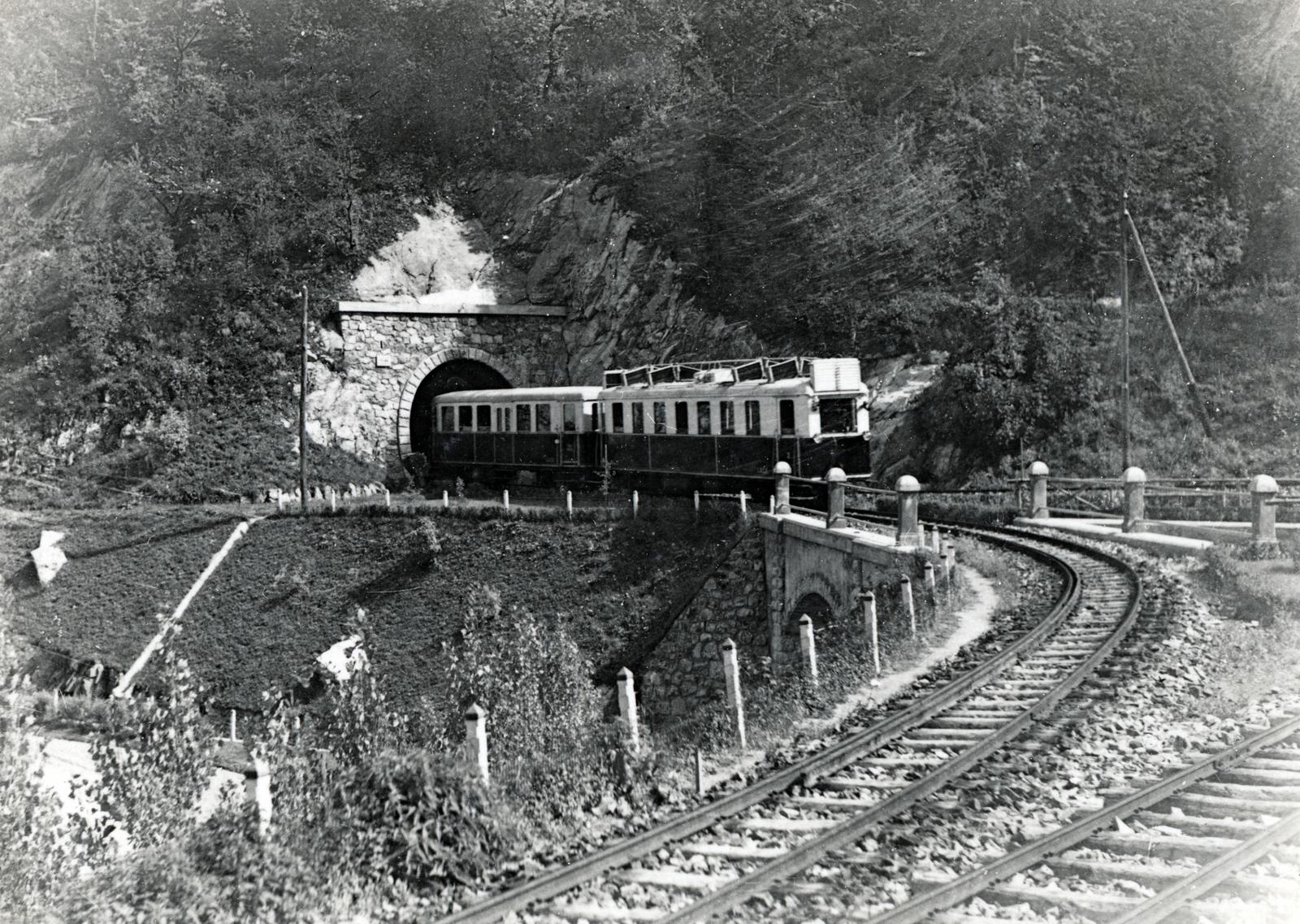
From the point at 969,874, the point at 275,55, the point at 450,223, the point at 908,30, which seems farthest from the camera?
the point at 275,55

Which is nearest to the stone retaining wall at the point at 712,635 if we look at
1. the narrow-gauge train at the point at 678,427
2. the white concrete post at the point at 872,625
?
the narrow-gauge train at the point at 678,427

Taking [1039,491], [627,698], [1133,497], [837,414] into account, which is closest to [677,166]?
[837,414]

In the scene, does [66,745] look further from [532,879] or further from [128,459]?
[532,879]

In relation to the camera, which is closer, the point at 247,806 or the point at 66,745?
the point at 247,806

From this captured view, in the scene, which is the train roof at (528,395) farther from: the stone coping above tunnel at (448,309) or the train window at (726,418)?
the train window at (726,418)

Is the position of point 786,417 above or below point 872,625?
above

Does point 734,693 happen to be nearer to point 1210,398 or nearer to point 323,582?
point 323,582

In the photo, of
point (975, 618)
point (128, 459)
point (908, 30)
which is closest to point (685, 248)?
point (908, 30)

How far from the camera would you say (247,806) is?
7340 mm

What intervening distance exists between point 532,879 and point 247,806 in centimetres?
206

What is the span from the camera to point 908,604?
13727mm

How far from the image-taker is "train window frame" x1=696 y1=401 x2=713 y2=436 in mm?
24859

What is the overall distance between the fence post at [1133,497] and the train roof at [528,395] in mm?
13336

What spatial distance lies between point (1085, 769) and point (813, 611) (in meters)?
Result: 12.3
